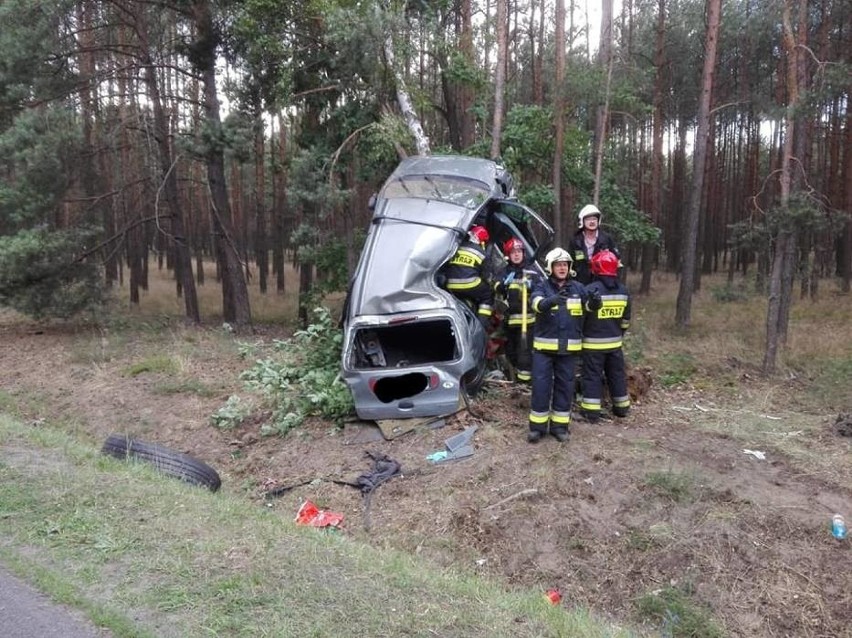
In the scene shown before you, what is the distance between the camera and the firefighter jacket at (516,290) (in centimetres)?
767

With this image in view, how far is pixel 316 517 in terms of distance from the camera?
6.08 m

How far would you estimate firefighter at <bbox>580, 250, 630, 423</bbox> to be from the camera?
7352 mm

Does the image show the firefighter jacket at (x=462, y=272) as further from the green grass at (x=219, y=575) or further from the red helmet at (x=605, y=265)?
the green grass at (x=219, y=575)

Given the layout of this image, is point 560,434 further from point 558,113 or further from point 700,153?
point 700,153

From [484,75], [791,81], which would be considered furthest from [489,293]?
[484,75]

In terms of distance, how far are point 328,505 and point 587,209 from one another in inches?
176

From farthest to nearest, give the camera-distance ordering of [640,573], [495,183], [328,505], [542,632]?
1. [495,183]
2. [328,505]
3. [640,573]
4. [542,632]

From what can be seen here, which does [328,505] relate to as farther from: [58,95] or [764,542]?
[58,95]

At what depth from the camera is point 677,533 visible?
5.38 meters

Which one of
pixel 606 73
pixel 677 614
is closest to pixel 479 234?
pixel 677 614

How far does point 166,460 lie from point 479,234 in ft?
14.0

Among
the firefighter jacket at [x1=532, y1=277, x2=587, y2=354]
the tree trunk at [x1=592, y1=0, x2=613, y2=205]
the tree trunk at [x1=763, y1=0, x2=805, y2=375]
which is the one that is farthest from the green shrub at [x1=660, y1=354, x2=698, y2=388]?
the tree trunk at [x1=592, y1=0, x2=613, y2=205]

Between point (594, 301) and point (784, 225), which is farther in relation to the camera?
point (784, 225)

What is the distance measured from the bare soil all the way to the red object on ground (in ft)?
0.36
